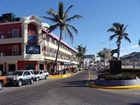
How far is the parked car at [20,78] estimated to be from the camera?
3700 cm

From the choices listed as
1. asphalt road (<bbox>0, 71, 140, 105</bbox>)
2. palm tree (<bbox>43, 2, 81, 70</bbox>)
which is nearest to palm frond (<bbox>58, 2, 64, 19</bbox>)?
palm tree (<bbox>43, 2, 81, 70</bbox>)

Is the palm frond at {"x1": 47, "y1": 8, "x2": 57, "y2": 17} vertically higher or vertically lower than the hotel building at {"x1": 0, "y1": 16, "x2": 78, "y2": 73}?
higher

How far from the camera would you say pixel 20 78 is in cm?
3769

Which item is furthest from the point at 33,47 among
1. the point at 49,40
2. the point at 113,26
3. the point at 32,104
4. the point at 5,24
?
the point at 32,104

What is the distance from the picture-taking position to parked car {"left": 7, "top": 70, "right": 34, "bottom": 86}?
37000 millimetres

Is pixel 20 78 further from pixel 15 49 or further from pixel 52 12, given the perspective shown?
pixel 52 12

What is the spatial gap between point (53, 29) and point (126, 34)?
22582 mm

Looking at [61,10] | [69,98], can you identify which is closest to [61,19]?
[61,10]

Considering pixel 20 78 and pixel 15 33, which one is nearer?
pixel 20 78

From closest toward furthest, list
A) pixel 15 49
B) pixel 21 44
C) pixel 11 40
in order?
pixel 21 44 < pixel 11 40 < pixel 15 49

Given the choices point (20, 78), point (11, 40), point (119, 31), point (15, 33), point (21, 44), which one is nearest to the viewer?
point (20, 78)

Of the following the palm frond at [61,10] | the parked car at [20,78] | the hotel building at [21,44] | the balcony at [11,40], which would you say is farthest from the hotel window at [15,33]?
the parked car at [20,78]

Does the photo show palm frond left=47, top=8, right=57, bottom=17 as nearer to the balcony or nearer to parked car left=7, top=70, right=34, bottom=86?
the balcony

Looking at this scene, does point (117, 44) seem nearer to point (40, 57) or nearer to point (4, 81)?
point (40, 57)
